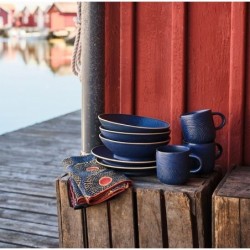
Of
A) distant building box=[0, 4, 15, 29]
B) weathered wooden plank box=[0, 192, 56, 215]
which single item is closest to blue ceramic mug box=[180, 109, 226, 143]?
weathered wooden plank box=[0, 192, 56, 215]

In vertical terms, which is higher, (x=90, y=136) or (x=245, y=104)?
(x=245, y=104)

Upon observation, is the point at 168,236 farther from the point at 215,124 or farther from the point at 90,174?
the point at 215,124

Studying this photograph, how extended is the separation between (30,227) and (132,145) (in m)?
1.23

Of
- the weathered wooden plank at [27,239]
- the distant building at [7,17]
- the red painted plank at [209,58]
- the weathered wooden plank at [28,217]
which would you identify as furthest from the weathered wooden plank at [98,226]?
the distant building at [7,17]

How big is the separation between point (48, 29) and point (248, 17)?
143ft

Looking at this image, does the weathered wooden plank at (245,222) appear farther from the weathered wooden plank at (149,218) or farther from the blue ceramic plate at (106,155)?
the blue ceramic plate at (106,155)

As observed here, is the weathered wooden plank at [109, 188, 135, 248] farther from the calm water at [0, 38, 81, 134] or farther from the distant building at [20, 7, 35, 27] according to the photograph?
the distant building at [20, 7, 35, 27]

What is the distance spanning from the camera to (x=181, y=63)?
2367 mm

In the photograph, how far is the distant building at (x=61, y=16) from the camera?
130 feet

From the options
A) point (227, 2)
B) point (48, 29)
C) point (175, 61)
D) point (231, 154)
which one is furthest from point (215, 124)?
point (48, 29)

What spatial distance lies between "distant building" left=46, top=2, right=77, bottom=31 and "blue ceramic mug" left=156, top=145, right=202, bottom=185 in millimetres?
37640

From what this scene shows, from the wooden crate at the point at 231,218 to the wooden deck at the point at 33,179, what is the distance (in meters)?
1.19

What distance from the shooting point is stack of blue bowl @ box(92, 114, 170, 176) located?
83.1 inches

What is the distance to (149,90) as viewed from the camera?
8.11 feet
